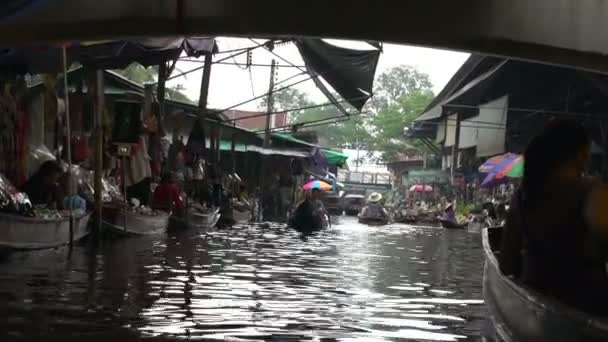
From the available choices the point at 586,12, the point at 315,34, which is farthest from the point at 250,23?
the point at 586,12

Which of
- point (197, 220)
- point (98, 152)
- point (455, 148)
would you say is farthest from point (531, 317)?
point (455, 148)

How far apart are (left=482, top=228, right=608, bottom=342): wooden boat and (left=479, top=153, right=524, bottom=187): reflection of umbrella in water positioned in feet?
46.0

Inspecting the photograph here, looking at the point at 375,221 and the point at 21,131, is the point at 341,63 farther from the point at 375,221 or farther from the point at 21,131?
the point at 375,221

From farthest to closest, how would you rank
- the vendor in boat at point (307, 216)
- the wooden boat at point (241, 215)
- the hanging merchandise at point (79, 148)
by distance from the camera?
the wooden boat at point (241, 215) → the vendor in boat at point (307, 216) → the hanging merchandise at point (79, 148)

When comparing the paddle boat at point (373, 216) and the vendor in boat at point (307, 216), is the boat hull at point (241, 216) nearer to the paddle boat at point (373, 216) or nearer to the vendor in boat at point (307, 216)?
the vendor in boat at point (307, 216)

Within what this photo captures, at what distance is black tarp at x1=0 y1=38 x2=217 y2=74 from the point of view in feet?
38.8

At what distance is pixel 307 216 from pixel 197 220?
285 centimetres

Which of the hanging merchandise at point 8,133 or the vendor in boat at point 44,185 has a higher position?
the hanging merchandise at point 8,133

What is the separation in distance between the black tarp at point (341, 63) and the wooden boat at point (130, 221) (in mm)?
4474

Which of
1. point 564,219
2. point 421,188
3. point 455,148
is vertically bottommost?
point 421,188

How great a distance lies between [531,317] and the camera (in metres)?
5.00

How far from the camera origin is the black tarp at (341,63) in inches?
667

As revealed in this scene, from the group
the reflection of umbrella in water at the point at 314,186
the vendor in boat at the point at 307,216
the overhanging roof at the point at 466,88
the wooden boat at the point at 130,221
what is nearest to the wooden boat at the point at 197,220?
the wooden boat at the point at 130,221

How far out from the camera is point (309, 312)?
7703 millimetres
